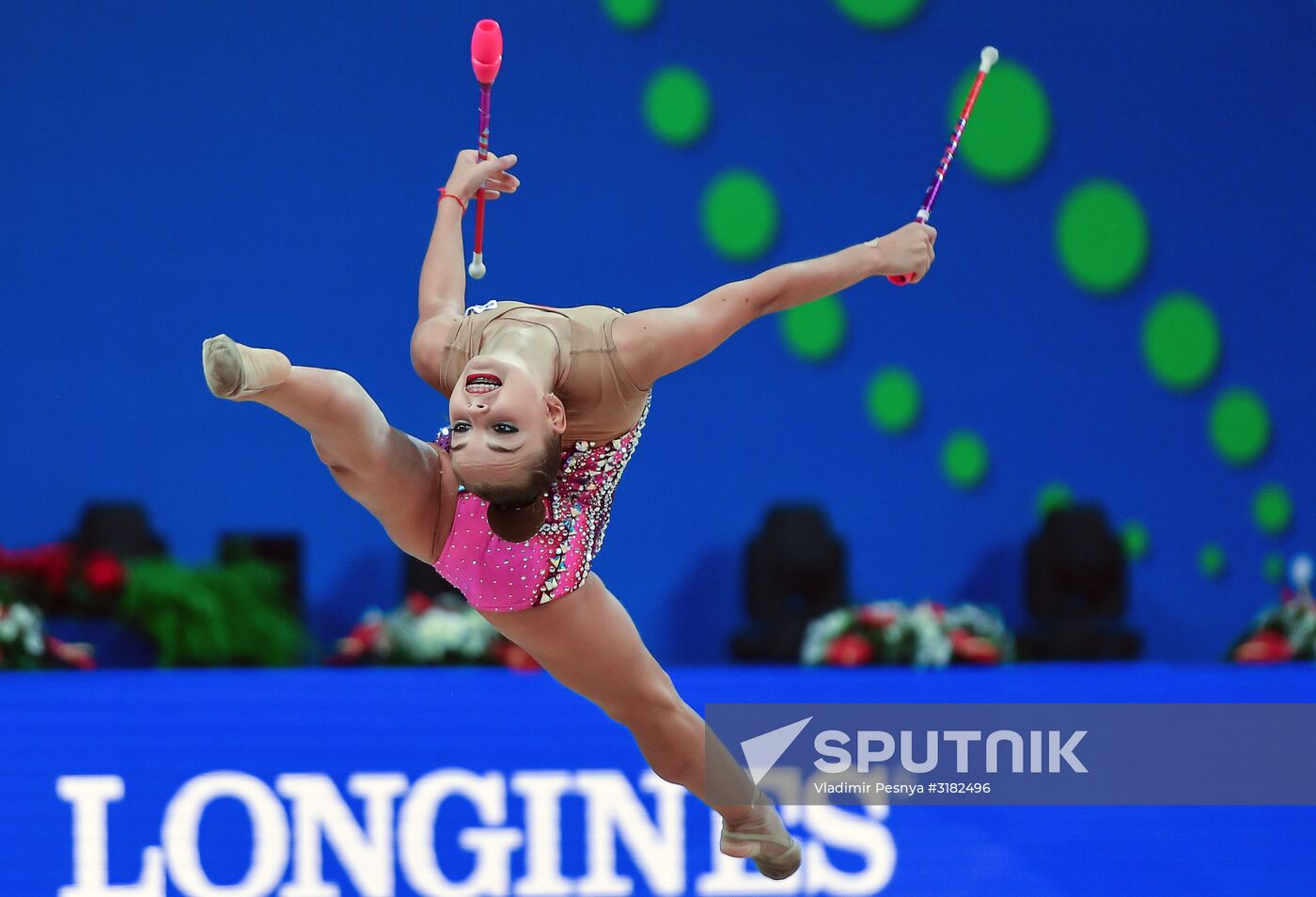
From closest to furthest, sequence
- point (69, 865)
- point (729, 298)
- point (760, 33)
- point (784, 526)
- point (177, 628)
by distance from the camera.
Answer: point (729, 298)
point (69, 865)
point (177, 628)
point (784, 526)
point (760, 33)

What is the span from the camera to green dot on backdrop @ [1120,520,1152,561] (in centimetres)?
713

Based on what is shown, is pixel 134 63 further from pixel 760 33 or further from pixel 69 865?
pixel 69 865

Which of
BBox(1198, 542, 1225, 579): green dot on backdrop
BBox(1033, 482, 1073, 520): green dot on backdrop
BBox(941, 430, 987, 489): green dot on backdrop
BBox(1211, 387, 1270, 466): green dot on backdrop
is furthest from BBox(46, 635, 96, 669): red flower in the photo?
BBox(1211, 387, 1270, 466): green dot on backdrop

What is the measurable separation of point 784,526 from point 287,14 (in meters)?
2.68

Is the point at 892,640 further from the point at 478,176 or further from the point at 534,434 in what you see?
the point at 534,434

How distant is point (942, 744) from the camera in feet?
16.5

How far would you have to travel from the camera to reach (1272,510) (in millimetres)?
7266

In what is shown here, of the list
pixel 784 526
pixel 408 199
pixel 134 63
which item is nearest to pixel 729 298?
pixel 784 526

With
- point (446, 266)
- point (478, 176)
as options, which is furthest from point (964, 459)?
point (446, 266)

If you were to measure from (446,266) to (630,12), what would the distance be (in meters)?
3.45

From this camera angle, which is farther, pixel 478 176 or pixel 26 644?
pixel 26 644

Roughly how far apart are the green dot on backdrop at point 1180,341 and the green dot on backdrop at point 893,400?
1.01 metres

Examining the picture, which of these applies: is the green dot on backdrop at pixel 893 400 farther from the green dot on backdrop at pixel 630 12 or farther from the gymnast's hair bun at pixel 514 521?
the gymnast's hair bun at pixel 514 521

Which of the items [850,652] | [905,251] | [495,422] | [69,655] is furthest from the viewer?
[850,652]
